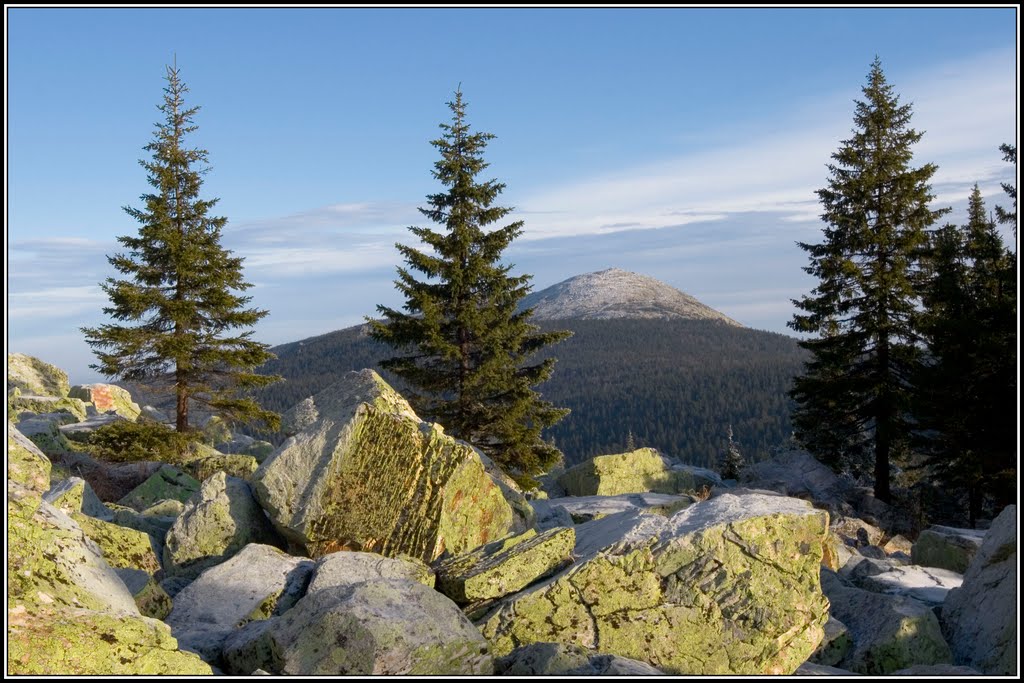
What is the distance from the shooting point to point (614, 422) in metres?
152

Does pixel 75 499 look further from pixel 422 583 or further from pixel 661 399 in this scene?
pixel 661 399

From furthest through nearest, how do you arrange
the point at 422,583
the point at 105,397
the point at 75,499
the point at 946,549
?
the point at 105,397, the point at 946,549, the point at 75,499, the point at 422,583

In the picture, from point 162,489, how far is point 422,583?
9.55 m

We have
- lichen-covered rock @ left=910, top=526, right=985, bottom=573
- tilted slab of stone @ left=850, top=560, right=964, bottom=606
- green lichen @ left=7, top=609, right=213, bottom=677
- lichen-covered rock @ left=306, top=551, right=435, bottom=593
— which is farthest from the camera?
lichen-covered rock @ left=910, top=526, right=985, bottom=573

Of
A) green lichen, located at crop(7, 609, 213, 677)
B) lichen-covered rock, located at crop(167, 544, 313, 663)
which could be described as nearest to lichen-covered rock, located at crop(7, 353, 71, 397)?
lichen-covered rock, located at crop(167, 544, 313, 663)

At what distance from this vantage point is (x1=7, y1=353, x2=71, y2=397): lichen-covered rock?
128 feet

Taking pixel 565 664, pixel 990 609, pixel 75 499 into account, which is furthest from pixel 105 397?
pixel 990 609

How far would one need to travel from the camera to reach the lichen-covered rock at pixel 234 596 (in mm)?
8031

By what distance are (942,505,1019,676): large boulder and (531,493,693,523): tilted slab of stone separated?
21.7 ft

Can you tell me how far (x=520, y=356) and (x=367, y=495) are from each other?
16362 millimetres

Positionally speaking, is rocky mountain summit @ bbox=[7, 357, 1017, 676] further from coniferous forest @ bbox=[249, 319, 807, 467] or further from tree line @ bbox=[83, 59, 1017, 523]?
coniferous forest @ bbox=[249, 319, 807, 467]

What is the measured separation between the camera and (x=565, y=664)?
277 inches

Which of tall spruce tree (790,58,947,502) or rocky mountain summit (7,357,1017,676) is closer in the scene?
rocky mountain summit (7,357,1017,676)

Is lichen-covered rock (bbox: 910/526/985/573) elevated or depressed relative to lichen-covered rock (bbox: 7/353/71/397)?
depressed
